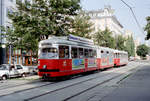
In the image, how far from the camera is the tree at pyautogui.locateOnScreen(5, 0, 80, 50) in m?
20.7

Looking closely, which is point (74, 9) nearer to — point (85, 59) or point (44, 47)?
point (85, 59)

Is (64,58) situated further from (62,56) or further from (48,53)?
(48,53)

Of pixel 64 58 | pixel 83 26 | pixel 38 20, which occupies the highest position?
pixel 83 26

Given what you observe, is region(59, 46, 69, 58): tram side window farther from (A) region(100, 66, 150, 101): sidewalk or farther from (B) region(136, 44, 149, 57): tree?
(B) region(136, 44, 149, 57): tree

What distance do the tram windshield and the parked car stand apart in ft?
16.1

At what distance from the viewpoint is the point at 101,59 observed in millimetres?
26328

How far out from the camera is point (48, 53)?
15.5 meters

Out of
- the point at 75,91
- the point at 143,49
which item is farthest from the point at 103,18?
the point at 75,91

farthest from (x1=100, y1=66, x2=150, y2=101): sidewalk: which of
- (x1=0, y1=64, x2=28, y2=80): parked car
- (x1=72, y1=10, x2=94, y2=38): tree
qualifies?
(x1=72, y1=10, x2=94, y2=38): tree

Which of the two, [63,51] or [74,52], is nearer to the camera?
[63,51]

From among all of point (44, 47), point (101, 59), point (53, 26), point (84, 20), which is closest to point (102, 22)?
point (84, 20)

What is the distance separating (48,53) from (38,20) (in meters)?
6.22

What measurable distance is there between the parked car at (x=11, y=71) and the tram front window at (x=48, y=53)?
5.03m

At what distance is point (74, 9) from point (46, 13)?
3.07 meters
